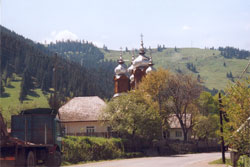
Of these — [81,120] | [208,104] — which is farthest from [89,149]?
[208,104]

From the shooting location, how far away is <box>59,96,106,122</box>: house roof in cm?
6038

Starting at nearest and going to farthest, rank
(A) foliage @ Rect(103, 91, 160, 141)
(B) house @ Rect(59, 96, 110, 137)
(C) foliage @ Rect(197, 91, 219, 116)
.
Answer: (A) foliage @ Rect(103, 91, 160, 141) < (B) house @ Rect(59, 96, 110, 137) < (C) foliage @ Rect(197, 91, 219, 116)

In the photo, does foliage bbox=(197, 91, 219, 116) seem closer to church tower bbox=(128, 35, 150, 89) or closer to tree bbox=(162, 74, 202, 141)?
church tower bbox=(128, 35, 150, 89)

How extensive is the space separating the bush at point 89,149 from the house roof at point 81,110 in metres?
14.0

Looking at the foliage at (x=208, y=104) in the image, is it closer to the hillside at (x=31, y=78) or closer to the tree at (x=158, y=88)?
the tree at (x=158, y=88)

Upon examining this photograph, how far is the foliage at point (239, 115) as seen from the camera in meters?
20.2

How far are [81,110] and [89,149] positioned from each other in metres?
23.0

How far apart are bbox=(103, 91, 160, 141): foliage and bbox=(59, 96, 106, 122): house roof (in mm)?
6647

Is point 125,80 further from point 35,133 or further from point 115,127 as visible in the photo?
point 35,133

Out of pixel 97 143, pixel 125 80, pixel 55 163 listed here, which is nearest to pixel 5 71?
pixel 125 80

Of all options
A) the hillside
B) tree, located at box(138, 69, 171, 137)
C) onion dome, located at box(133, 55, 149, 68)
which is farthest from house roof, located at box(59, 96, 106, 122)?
the hillside

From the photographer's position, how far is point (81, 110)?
62.0 metres

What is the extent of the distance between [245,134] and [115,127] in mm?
32314

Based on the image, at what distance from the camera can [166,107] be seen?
61375 mm
